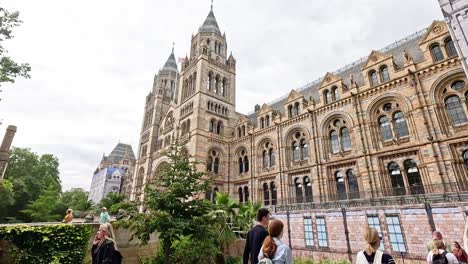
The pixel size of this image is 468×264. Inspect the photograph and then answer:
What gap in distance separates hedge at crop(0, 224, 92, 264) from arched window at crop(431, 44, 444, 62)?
23858mm

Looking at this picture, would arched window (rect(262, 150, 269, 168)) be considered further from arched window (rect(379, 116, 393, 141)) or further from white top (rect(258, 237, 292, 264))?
white top (rect(258, 237, 292, 264))

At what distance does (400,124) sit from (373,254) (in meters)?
17.2

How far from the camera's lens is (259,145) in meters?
26.7

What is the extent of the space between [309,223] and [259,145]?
1158 centimetres

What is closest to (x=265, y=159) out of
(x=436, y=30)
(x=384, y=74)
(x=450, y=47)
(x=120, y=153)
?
(x=384, y=74)

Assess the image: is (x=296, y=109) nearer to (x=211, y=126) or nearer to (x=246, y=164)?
(x=246, y=164)

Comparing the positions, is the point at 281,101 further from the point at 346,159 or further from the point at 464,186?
the point at 464,186

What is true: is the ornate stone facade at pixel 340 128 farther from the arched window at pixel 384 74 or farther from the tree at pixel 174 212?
the tree at pixel 174 212

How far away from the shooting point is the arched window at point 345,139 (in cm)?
1944

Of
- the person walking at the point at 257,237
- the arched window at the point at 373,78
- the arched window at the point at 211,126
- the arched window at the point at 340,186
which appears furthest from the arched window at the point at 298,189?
the person walking at the point at 257,237

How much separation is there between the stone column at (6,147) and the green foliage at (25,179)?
2072 centimetres

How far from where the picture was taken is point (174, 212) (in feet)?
33.4

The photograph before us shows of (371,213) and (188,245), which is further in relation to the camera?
(371,213)

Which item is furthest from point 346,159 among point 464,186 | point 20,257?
point 20,257
